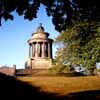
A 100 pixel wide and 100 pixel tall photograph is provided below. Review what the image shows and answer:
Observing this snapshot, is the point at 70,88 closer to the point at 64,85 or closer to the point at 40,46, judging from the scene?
the point at 64,85

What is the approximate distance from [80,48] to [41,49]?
28183 millimetres

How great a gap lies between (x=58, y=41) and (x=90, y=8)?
2174 centimetres

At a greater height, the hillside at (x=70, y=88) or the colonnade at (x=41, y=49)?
the colonnade at (x=41, y=49)

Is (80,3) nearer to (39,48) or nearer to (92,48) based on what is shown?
(92,48)

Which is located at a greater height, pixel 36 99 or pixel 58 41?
pixel 58 41

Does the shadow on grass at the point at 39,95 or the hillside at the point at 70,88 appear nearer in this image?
the shadow on grass at the point at 39,95

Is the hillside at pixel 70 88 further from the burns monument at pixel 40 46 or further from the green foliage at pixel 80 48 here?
the burns monument at pixel 40 46

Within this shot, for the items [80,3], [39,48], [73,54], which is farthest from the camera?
[39,48]

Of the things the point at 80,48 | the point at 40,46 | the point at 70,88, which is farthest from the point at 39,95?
the point at 40,46

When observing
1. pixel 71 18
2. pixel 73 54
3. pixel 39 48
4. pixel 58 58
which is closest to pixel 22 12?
pixel 71 18

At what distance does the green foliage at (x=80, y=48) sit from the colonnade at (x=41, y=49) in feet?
70.2

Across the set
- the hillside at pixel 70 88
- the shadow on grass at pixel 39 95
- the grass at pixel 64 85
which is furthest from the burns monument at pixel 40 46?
the shadow on grass at pixel 39 95

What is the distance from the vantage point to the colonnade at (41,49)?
47.2 metres

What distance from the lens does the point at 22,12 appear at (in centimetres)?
506
